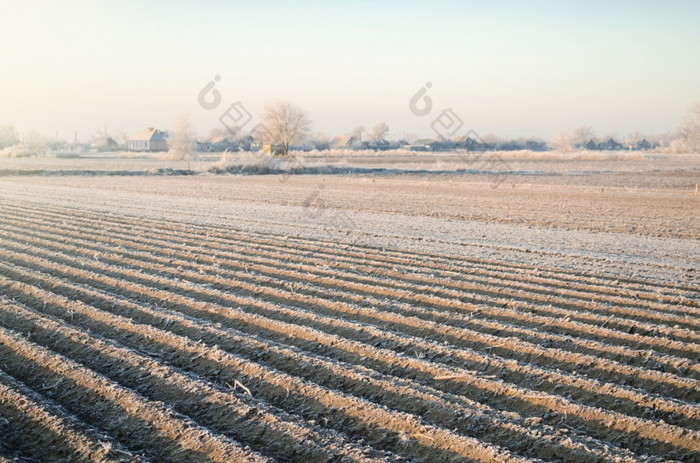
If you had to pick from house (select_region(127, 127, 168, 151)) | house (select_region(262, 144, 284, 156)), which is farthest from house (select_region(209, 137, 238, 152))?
house (select_region(262, 144, 284, 156))

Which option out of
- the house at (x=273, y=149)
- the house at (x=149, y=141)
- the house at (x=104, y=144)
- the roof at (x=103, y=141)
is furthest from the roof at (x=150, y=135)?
the house at (x=273, y=149)

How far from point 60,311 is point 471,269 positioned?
19.0 ft

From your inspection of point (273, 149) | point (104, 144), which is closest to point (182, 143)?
point (273, 149)

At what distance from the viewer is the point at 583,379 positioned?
4.85m

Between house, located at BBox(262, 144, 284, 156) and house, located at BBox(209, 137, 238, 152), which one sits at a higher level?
house, located at BBox(209, 137, 238, 152)

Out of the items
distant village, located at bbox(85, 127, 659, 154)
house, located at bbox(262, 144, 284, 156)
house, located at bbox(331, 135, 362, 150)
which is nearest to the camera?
house, located at bbox(262, 144, 284, 156)

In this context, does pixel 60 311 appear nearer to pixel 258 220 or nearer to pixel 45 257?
pixel 45 257

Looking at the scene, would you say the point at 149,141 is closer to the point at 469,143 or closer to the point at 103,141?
the point at 103,141

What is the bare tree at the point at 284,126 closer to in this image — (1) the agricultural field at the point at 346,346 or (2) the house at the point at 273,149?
(2) the house at the point at 273,149

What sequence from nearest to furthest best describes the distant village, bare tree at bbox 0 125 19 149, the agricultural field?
the agricultural field < bare tree at bbox 0 125 19 149 < the distant village

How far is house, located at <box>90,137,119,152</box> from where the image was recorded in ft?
345

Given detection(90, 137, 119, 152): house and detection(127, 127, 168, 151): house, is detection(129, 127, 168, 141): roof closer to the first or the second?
detection(127, 127, 168, 151): house

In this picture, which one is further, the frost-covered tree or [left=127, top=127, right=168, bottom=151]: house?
[left=127, top=127, right=168, bottom=151]: house

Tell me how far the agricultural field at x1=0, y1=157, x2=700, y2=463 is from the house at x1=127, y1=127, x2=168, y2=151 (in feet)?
288
